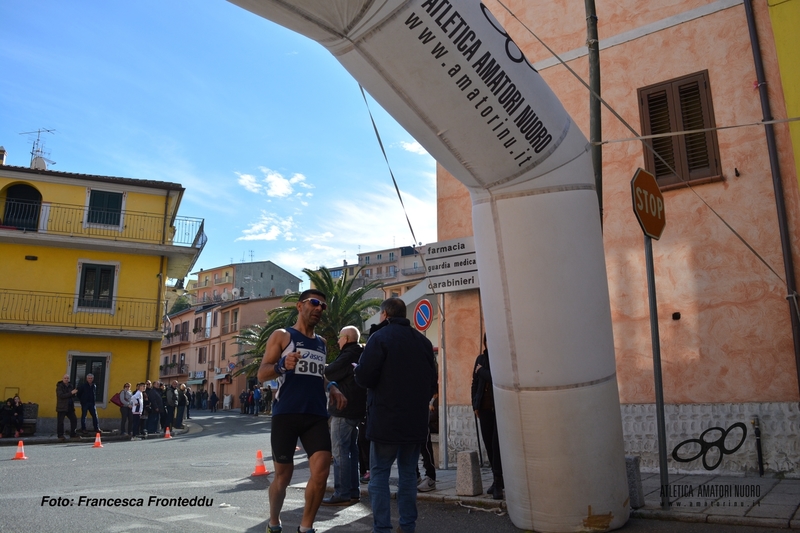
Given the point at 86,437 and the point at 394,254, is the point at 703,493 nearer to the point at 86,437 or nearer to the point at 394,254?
the point at 86,437

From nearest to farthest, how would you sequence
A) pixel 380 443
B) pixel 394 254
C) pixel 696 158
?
pixel 380 443 < pixel 696 158 < pixel 394 254

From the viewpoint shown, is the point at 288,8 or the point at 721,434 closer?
the point at 288,8

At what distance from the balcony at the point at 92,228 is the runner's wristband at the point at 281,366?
2501 centimetres

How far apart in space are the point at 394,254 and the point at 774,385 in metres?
91.2

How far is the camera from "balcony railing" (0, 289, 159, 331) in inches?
1011

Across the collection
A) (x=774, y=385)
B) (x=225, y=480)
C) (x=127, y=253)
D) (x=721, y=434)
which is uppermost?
(x=127, y=253)

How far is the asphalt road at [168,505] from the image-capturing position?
5465 mm

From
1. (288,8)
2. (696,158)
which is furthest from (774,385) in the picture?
(288,8)

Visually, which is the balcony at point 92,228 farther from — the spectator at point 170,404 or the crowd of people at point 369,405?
the crowd of people at point 369,405

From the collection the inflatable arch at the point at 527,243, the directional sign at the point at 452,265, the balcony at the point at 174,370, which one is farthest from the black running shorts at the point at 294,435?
the balcony at the point at 174,370

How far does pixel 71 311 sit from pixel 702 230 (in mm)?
25517

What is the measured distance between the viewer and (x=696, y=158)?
8.74m

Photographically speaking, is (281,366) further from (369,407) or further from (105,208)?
(105,208)

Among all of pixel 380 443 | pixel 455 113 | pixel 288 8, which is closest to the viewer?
pixel 288 8
